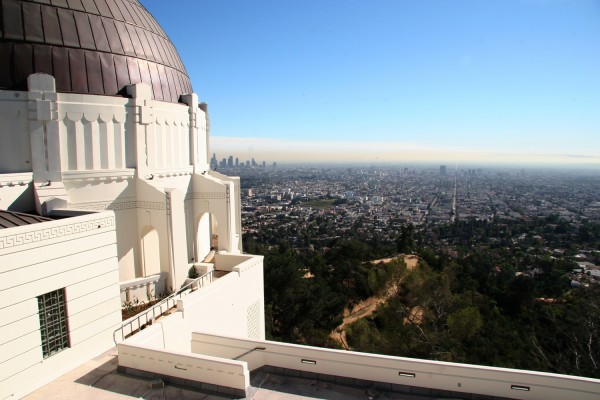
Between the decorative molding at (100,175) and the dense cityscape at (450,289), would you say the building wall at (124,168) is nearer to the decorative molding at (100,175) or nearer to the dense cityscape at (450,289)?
the decorative molding at (100,175)

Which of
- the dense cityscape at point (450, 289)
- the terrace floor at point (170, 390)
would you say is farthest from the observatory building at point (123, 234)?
the dense cityscape at point (450, 289)

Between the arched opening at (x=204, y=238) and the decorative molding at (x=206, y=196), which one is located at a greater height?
the decorative molding at (x=206, y=196)

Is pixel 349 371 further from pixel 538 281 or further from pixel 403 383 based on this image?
pixel 538 281

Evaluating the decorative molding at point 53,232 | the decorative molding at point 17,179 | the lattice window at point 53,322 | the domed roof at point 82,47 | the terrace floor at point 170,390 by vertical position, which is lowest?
the terrace floor at point 170,390

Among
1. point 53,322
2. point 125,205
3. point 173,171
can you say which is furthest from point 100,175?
point 53,322

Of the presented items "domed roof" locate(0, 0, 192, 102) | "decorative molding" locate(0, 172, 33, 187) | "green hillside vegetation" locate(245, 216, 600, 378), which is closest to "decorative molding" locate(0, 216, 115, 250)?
"decorative molding" locate(0, 172, 33, 187)

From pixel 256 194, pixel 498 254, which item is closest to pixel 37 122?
pixel 498 254

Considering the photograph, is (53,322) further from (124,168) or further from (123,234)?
(124,168)
